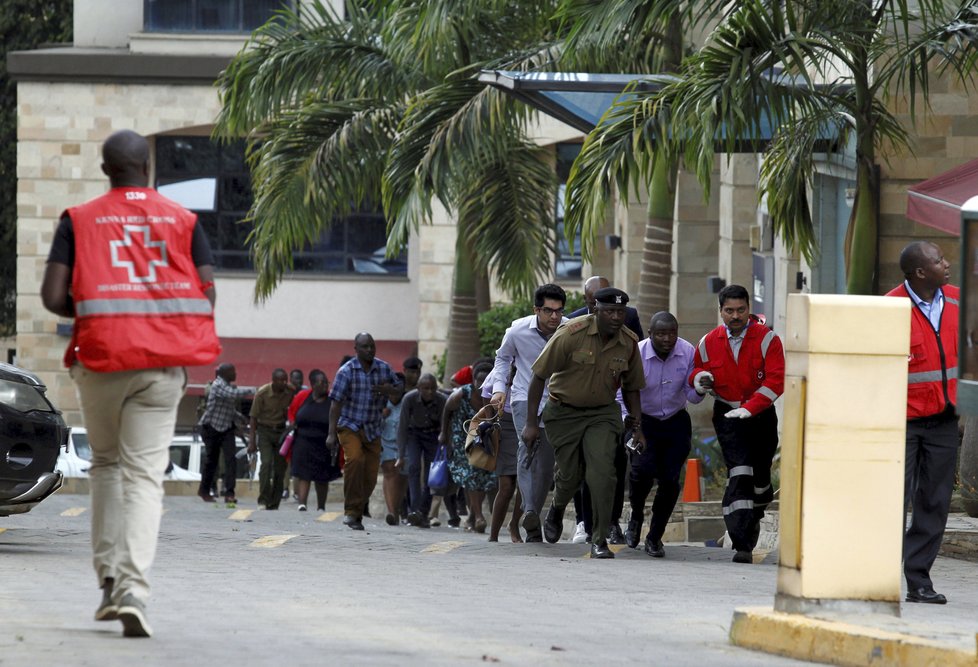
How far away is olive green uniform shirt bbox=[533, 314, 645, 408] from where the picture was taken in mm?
11570

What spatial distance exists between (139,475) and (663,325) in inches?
235

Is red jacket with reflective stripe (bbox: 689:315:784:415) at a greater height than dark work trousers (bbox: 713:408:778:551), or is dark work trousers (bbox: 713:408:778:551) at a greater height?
red jacket with reflective stripe (bbox: 689:315:784:415)

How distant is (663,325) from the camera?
12062 mm

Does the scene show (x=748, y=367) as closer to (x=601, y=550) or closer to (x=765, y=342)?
(x=765, y=342)

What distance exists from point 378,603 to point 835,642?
2359mm

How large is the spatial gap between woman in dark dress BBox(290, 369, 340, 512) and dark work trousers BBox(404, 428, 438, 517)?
5.89 feet

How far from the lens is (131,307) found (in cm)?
659

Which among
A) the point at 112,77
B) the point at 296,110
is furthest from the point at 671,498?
the point at 112,77

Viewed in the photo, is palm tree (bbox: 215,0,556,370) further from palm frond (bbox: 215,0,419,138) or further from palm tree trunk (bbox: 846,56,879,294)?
palm tree trunk (bbox: 846,56,879,294)

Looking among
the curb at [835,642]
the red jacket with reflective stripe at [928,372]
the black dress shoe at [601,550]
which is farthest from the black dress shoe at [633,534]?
the curb at [835,642]

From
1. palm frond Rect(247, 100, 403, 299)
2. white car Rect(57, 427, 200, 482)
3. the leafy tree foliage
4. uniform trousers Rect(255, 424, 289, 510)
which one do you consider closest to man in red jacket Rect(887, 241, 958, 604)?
uniform trousers Rect(255, 424, 289, 510)

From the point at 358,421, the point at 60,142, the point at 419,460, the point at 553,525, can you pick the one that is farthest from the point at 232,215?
the point at 553,525

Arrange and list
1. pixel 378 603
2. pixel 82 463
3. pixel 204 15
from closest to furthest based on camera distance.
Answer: pixel 378 603 < pixel 82 463 < pixel 204 15

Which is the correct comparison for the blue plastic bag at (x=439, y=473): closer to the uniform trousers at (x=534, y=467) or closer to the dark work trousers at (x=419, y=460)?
the dark work trousers at (x=419, y=460)
